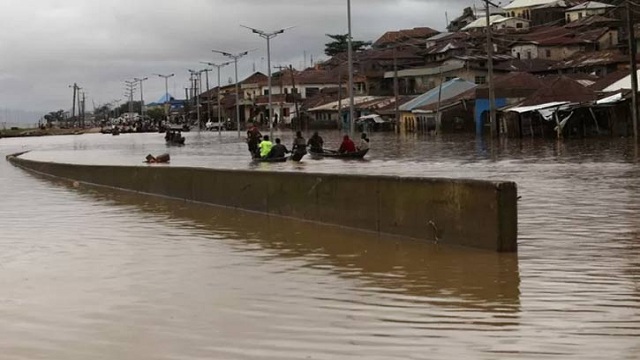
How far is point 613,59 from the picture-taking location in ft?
233

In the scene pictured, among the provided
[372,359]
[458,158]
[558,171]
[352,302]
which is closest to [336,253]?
[352,302]

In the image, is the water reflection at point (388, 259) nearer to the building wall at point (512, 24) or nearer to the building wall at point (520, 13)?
the building wall at point (512, 24)

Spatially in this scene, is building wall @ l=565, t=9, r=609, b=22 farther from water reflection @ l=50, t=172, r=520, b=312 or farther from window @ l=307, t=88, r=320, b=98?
water reflection @ l=50, t=172, r=520, b=312

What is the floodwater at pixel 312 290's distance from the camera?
6.57 metres

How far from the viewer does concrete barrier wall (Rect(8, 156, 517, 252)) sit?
10320 mm

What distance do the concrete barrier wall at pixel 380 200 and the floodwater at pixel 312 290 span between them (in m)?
0.26

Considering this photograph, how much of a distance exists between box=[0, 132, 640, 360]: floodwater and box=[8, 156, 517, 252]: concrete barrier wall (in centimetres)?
26

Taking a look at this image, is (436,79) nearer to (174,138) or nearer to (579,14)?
(174,138)

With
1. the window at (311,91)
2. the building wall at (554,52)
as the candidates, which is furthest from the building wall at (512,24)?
the building wall at (554,52)

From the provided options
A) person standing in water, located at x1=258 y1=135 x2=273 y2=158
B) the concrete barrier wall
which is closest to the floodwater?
the concrete barrier wall

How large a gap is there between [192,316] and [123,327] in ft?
2.02

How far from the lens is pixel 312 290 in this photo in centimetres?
881

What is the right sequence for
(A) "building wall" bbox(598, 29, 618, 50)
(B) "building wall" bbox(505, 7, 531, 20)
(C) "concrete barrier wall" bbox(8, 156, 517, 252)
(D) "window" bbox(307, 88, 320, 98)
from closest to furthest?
(C) "concrete barrier wall" bbox(8, 156, 517, 252) → (A) "building wall" bbox(598, 29, 618, 50) → (D) "window" bbox(307, 88, 320, 98) → (B) "building wall" bbox(505, 7, 531, 20)

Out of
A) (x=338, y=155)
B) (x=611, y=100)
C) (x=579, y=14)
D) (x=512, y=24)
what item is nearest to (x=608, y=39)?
(x=579, y=14)
